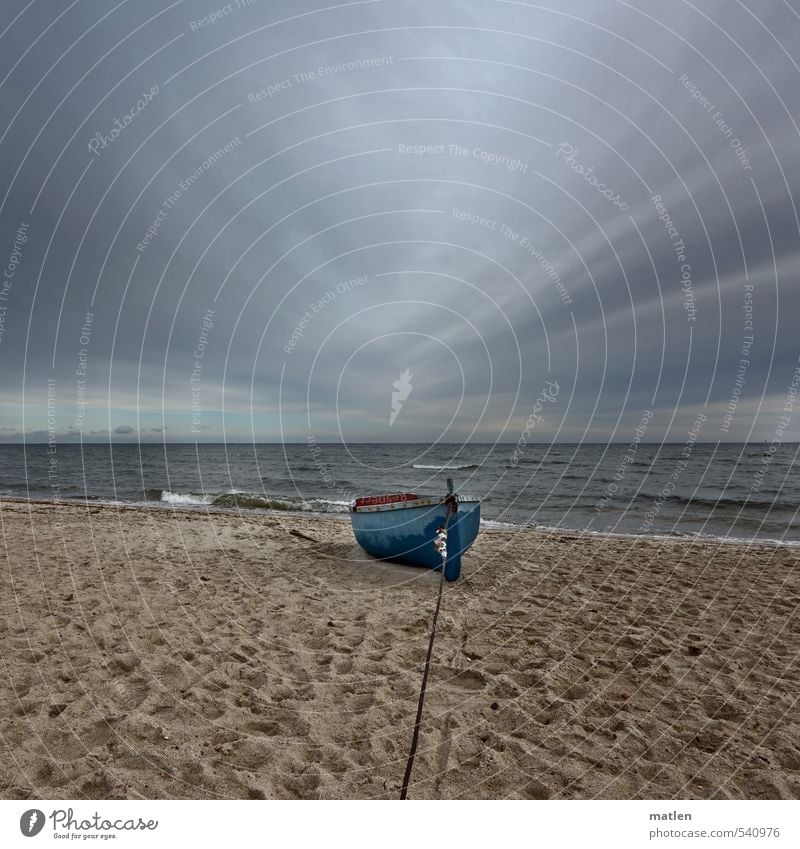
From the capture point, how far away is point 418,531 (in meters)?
9.57

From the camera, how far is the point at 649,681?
17.7ft

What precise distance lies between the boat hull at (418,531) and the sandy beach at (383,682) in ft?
1.87

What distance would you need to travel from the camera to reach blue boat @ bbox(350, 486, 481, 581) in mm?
9148

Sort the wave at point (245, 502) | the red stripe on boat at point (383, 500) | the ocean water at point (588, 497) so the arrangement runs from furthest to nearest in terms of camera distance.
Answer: the wave at point (245, 502), the ocean water at point (588, 497), the red stripe on boat at point (383, 500)

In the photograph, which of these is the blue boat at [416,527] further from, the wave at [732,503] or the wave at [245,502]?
the wave at [732,503]

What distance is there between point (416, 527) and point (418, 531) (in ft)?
0.33

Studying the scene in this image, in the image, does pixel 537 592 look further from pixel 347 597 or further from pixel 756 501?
pixel 756 501

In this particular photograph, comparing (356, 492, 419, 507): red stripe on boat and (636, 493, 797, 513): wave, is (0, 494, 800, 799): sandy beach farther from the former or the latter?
(636, 493, 797, 513): wave

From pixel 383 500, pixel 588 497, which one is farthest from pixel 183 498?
pixel 588 497

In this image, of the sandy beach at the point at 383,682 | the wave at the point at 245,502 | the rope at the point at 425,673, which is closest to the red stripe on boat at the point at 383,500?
the sandy beach at the point at 383,682

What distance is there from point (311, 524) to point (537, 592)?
34.9 feet

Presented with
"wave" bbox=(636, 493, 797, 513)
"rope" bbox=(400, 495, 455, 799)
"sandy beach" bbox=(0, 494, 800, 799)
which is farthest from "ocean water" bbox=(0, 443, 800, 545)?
"rope" bbox=(400, 495, 455, 799)

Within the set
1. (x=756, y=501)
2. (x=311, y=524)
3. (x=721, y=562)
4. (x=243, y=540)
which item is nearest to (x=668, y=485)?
(x=756, y=501)

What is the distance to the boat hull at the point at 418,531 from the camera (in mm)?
9156
